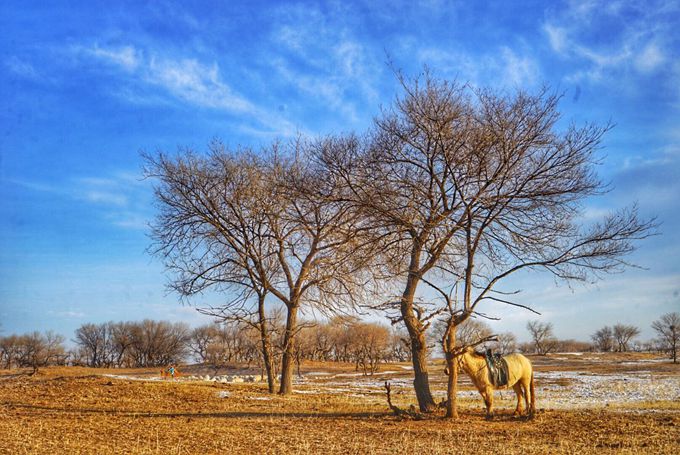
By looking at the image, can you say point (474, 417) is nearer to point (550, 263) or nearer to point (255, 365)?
point (550, 263)

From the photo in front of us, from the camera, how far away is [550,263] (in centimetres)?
1408

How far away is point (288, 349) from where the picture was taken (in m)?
22.8

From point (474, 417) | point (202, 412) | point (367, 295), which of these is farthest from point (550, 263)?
point (202, 412)

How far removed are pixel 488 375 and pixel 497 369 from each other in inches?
11.9

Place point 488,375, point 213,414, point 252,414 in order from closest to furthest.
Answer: point 488,375 < point 213,414 < point 252,414

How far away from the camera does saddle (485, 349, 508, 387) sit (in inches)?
549

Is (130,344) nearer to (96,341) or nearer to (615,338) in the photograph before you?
(96,341)

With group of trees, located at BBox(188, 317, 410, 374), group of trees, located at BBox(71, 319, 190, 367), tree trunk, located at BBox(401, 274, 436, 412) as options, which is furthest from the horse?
group of trees, located at BBox(71, 319, 190, 367)

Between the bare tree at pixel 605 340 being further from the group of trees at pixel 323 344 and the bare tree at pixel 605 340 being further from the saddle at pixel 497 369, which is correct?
the saddle at pixel 497 369

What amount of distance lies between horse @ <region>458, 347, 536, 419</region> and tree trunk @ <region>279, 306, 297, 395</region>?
393 inches

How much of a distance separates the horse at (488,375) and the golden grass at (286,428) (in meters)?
0.52

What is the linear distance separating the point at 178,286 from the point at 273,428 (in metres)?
11.6

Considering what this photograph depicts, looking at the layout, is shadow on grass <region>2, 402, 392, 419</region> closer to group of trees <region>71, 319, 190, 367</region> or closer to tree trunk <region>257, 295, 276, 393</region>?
tree trunk <region>257, 295, 276, 393</region>

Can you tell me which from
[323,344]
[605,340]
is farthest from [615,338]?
[323,344]
